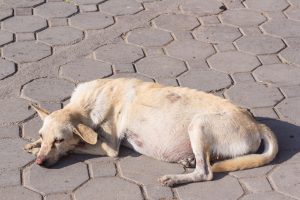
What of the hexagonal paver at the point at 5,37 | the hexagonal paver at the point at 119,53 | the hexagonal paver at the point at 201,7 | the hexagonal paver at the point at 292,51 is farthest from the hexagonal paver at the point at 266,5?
the hexagonal paver at the point at 5,37

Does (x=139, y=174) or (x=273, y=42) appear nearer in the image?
(x=139, y=174)

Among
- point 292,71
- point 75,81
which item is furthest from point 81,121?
point 292,71

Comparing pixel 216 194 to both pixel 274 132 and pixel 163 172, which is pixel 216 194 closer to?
pixel 163 172

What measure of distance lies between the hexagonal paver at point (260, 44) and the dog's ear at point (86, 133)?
2.64 metres

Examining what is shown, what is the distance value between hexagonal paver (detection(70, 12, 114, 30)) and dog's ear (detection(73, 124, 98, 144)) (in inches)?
103

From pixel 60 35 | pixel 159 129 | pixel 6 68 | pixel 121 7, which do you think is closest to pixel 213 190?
pixel 159 129

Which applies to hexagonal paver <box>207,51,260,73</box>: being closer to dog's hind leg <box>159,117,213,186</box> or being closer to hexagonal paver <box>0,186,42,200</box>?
dog's hind leg <box>159,117,213,186</box>

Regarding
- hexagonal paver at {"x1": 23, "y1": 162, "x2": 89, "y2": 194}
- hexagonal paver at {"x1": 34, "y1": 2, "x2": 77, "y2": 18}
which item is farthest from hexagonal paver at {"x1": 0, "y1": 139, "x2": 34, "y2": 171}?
hexagonal paver at {"x1": 34, "y1": 2, "x2": 77, "y2": 18}

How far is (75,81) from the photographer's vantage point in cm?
659

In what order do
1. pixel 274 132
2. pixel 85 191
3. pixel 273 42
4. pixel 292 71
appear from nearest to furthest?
pixel 85 191
pixel 274 132
pixel 292 71
pixel 273 42

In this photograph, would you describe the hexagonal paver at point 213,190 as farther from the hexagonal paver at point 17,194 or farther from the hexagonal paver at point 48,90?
the hexagonal paver at point 48,90

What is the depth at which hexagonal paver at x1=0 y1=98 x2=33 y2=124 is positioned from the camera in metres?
5.92

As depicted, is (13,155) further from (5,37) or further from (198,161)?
(5,37)

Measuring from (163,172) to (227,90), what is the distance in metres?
1.49
